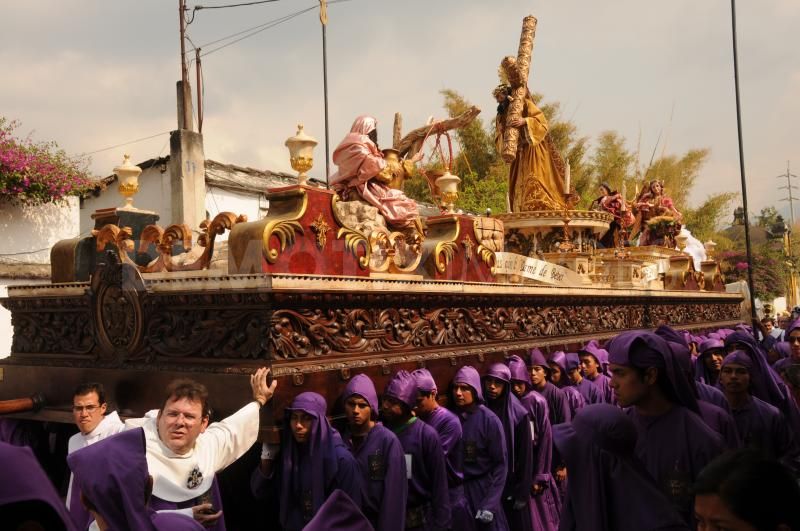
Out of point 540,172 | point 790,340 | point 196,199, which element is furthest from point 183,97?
point 790,340

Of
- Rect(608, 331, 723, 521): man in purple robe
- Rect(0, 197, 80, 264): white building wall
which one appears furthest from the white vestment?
Rect(0, 197, 80, 264): white building wall

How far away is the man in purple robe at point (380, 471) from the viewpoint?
15.9ft

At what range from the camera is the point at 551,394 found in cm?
738

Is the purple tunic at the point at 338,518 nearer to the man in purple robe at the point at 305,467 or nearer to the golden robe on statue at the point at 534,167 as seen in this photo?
the man in purple robe at the point at 305,467

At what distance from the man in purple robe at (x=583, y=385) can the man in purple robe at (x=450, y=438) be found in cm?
236

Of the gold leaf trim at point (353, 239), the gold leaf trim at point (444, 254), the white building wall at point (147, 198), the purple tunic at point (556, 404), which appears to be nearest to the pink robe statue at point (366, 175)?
the gold leaf trim at point (444, 254)

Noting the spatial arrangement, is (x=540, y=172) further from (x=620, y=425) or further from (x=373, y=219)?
(x=620, y=425)

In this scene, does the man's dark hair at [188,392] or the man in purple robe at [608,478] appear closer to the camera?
the man in purple robe at [608,478]

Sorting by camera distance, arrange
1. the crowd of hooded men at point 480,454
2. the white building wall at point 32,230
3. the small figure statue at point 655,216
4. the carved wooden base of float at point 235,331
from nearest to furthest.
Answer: the crowd of hooded men at point 480,454
the carved wooden base of float at point 235,331
the white building wall at point 32,230
the small figure statue at point 655,216

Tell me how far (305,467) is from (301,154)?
2.27 m

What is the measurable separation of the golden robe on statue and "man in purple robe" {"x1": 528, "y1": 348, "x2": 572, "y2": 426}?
199 inches

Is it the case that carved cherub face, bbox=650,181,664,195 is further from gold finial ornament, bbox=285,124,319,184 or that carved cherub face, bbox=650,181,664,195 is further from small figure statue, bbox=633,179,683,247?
gold finial ornament, bbox=285,124,319,184

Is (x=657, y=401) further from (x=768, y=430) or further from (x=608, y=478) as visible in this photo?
(x=768, y=430)

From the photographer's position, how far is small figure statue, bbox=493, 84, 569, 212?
1224 centimetres
